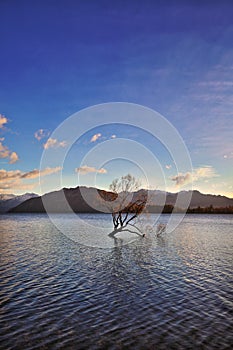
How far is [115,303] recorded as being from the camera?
1706cm

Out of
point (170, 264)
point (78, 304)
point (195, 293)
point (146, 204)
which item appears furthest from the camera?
point (146, 204)

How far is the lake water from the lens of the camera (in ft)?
41.5

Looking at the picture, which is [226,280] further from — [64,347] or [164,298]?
[64,347]

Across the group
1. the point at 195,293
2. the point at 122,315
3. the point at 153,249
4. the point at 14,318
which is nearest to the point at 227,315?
the point at 195,293

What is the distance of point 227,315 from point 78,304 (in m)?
8.19

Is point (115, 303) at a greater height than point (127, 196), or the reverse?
point (127, 196)

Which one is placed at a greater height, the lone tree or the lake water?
the lone tree

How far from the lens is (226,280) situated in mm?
22688

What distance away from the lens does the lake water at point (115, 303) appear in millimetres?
12641

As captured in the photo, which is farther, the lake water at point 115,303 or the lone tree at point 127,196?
the lone tree at point 127,196

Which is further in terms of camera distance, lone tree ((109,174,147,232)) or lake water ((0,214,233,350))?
lone tree ((109,174,147,232))

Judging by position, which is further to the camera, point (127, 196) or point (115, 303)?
point (127, 196)

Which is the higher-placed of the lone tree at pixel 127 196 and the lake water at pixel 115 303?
the lone tree at pixel 127 196

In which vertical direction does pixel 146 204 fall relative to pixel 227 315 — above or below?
above
